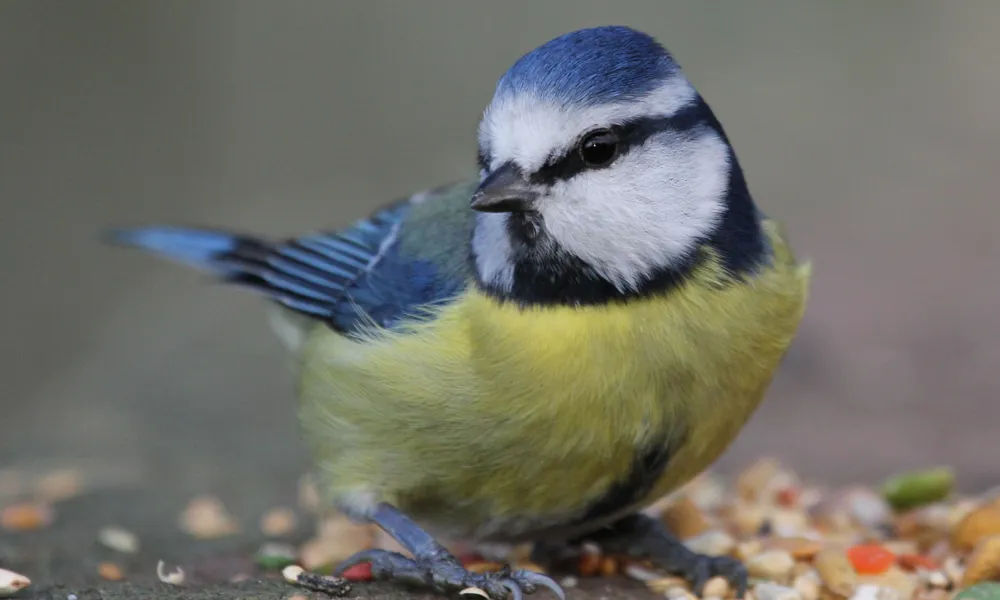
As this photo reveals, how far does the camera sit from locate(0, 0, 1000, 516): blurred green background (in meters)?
3.83

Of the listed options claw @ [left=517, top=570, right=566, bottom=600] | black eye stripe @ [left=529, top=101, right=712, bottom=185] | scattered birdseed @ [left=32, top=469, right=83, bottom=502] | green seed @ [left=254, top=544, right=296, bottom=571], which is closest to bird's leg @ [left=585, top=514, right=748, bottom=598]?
claw @ [left=517, top=570, right=566, bottom=600]

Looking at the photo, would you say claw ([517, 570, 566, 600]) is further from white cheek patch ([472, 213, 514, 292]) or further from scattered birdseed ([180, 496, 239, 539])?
scattered birdseed ([180, 496, 239, 539])

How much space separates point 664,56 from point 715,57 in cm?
508

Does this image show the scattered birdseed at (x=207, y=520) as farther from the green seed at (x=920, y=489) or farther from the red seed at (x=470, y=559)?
the green seed at (x=920, y=489)

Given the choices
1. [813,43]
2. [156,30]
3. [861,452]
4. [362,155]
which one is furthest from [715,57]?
[861,452]

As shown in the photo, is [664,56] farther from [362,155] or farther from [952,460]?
[362,155]

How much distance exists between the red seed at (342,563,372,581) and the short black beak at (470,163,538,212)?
76 centimetres

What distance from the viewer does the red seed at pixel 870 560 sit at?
7.43ft

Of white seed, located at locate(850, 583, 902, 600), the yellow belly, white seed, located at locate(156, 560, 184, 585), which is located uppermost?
the yellow belly

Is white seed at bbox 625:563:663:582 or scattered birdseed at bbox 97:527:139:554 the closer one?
white seed at bbox 625:563:663:582

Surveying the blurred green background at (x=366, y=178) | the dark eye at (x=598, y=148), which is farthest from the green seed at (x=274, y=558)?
the dark eye at (x=598, y=148)

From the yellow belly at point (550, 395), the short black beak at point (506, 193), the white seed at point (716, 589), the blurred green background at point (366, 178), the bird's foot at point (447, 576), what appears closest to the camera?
the short black beak at point (506, 193)

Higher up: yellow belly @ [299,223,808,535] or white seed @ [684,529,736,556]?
yellow belly @ [299,223,808,535]

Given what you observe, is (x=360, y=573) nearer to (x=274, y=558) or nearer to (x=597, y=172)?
(x=274, y=558)
